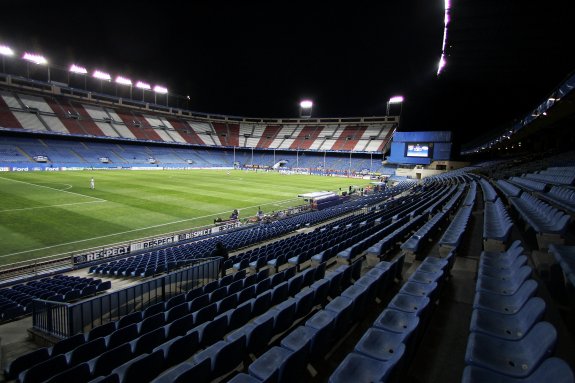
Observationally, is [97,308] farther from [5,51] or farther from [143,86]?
[143,86]

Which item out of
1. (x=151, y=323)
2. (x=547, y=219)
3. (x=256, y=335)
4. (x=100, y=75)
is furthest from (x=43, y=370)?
(x=100, y=75)

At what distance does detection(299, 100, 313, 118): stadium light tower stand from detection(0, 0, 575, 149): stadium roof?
1015 centimetres

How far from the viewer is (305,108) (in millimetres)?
95750

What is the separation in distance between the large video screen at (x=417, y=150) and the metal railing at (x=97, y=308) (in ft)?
206

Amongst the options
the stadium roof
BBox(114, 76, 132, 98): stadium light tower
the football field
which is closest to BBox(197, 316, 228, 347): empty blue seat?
the football field

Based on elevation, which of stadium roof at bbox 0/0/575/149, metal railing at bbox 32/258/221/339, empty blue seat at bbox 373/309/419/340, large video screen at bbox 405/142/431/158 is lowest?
metal railing at bbox 32/258/221/339

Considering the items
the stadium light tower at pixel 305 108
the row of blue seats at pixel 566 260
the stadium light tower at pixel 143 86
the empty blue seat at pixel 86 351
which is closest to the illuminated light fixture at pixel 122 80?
the stadium light tower at pixel 143 86

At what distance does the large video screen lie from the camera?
6306 cm

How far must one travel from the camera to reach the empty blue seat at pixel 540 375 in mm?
1891

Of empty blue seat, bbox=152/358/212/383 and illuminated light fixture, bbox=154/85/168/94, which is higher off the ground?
illuminated light fixture, bbox=154/85/168/94

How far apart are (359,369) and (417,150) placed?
67.4 metres

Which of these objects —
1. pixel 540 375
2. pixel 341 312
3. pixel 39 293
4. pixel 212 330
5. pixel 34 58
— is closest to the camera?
pixel 540 375

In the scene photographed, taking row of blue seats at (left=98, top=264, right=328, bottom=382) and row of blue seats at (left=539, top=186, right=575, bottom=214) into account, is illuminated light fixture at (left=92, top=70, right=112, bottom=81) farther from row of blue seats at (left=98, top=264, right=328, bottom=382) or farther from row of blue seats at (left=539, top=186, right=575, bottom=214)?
row of blue seats at (left=539, top=186, right=575, bottom=214)

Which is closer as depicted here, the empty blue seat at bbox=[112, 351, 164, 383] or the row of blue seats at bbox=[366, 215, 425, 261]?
Result: the empty blue seat at bbox=[112, 351, 164, 383]
